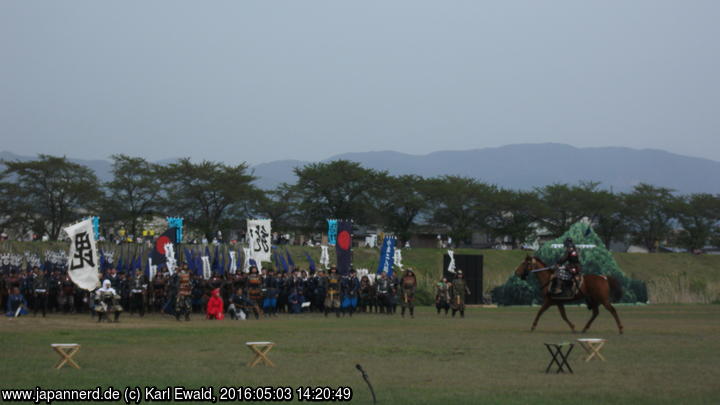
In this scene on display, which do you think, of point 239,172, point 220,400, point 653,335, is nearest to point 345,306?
point 653,335

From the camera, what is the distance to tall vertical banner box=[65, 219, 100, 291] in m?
24.8

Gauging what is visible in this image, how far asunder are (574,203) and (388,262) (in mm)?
44140

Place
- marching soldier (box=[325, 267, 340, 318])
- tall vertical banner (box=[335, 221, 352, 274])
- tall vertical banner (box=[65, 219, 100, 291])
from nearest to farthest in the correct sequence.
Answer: tall vertical banner (box=[65, 219, 100, 291])
marching soldier (box=[325, 267, 340, 318])
tall vertical banner (box=[335, 221, 352, 274])

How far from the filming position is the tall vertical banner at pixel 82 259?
81.2 ft

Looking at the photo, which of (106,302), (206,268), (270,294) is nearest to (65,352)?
(106,302)

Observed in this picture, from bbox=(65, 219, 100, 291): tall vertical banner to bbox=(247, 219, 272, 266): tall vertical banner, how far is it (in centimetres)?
1017

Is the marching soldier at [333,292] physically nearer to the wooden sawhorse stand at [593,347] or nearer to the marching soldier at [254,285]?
the marching soldier at [254,285]

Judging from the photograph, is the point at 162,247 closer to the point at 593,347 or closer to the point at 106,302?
the point at 106,302

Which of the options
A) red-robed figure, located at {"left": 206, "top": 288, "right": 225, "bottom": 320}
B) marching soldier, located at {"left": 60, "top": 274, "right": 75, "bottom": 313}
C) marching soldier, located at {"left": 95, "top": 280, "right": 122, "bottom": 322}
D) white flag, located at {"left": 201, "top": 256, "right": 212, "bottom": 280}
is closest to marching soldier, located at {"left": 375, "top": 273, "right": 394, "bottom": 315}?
white flag, located at {"left": 201, "top": 256, "right": 212, "bottom": 280}

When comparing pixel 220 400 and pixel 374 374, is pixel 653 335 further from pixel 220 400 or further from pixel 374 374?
pixel 220 400

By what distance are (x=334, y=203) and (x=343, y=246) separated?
118 ft

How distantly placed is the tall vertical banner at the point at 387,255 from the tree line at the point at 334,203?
96.5ft

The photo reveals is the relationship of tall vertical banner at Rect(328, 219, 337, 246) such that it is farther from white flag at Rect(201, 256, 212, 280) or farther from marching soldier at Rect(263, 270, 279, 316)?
white flag at Rect(201, 256, 212, 280)

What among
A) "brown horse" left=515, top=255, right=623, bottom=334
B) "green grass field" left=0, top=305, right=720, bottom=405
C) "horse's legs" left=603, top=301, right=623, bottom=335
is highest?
"brown horse" left=515, top=255, right=623, bottom=334
